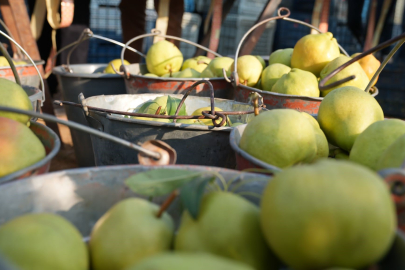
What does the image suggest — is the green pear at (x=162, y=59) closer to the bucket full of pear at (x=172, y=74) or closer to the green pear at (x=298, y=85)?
the bucket full of pear at (x=172, y=74)

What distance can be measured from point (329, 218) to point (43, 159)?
44 centimetres

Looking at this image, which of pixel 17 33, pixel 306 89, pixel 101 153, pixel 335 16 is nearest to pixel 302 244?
pixel 101 153

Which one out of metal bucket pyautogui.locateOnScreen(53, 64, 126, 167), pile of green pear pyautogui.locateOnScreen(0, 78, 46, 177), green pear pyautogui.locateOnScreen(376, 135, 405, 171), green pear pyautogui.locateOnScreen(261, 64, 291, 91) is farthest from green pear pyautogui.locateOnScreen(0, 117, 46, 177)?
metal bucket pyautogui.locateOnScreen(53, 64, 126, 167)

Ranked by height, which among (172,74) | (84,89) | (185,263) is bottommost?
(84,89)

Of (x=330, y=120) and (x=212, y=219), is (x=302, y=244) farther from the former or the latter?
(x=330, y=120)

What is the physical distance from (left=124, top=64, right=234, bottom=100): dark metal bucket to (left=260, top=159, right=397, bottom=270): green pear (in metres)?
1.08

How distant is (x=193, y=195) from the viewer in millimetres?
445

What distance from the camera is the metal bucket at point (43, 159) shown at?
0.53 metres

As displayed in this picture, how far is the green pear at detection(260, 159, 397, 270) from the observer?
0.36 m

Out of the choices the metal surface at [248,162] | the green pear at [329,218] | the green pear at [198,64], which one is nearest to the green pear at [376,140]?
the metal surface at [248,162]

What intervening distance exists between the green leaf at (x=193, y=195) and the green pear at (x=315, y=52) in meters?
1.17

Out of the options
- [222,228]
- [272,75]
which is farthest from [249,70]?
[222,228]

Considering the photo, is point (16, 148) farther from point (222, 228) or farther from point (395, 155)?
point (395, 155)

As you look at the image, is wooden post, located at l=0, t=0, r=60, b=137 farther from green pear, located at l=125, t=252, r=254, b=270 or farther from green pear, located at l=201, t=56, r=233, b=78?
green pear, located at l=125, t=252, r=254, b=270
